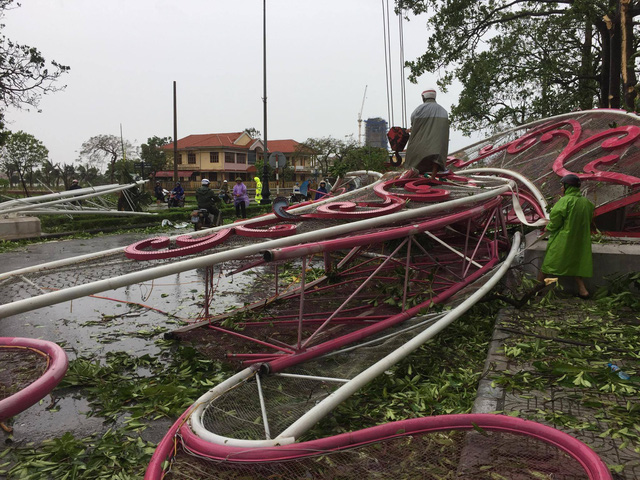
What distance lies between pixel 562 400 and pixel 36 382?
141 inches

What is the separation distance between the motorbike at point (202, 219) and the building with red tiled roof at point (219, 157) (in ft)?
161

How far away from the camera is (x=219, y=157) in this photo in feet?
207

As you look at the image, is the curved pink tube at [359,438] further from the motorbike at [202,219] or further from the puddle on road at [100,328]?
the motorbike at [202,219]

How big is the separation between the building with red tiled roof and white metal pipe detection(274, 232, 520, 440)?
57.9 meters

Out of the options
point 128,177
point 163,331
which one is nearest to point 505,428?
point 163,331

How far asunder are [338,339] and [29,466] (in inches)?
96.7

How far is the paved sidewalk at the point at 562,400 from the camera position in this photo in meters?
2.72

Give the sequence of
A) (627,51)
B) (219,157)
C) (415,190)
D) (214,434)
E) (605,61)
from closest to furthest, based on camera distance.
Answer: (214,434), (415,190), (627,51), (605,61), (219,157)

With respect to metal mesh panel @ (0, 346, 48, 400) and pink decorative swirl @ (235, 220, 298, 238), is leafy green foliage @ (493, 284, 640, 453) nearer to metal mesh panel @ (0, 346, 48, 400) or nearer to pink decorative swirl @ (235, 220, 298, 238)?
pink decorative swirl @ (235, 220, 298, 238)

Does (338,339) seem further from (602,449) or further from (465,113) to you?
(465,113)

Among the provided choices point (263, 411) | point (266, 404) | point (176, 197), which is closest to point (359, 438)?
point (263, 411)

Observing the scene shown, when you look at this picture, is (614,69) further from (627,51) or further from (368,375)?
(368,375)

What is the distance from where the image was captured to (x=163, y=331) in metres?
5.73

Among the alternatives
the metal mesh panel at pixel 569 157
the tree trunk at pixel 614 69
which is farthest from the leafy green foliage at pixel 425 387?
the tree trunk at pixel 614 69
